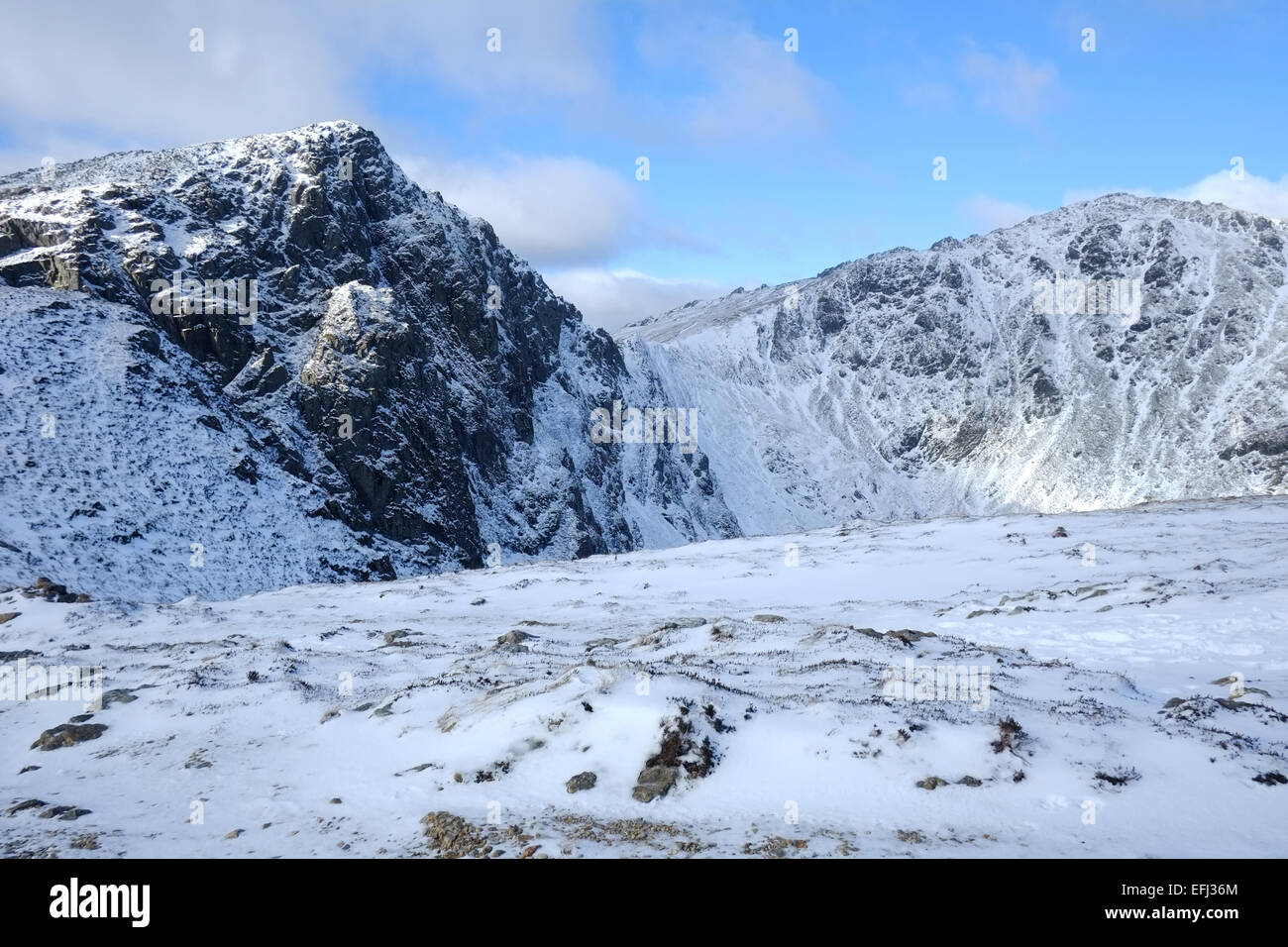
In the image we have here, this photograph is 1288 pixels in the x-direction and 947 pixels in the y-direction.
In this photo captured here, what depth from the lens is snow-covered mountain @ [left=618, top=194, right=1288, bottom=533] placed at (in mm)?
108438

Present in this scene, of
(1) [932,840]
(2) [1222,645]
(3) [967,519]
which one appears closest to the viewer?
(1) [932,840]

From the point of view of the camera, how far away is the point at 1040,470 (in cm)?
11350

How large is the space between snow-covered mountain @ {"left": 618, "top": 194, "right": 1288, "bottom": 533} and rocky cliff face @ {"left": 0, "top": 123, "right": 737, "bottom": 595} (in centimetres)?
3978

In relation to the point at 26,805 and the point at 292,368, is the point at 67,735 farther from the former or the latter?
the point at 292,368

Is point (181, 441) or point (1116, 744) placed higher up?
point (181, 441)

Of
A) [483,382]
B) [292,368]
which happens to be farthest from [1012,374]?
[292,368]

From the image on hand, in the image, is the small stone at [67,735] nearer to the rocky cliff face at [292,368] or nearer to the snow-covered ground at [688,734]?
the snow-covered ground at [688,734]

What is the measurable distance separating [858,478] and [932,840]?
118m

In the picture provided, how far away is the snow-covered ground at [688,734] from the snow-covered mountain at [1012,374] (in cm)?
8615

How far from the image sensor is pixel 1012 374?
128500mm

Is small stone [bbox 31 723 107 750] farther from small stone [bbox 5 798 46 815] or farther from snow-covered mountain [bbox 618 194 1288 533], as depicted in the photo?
snow-covered mountain [bbox 618 194 1288 533]

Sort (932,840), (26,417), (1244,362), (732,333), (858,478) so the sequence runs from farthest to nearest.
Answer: (732,333), (858,478), (1244,362), (26,417), (932,840)
